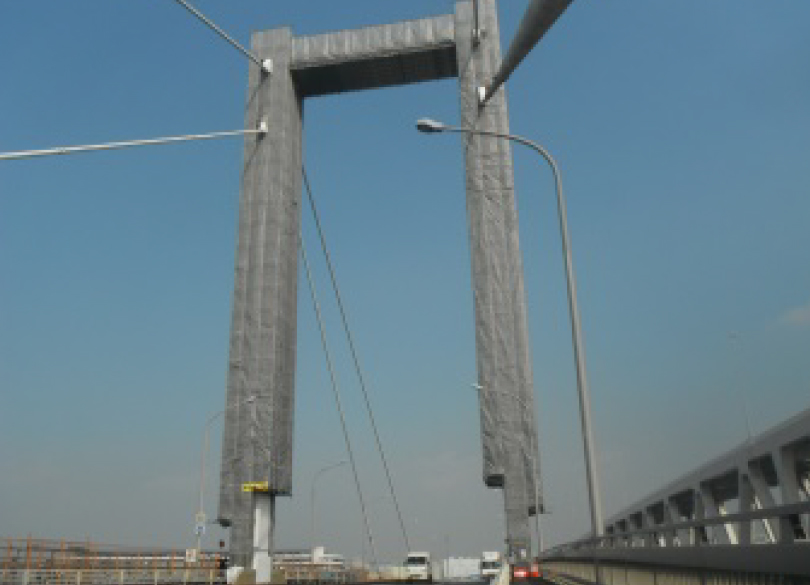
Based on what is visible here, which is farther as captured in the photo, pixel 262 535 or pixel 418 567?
pixel 418 567

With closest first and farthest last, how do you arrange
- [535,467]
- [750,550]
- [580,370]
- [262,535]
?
[750,550]
[580,370]
[262,535]
[535,467]

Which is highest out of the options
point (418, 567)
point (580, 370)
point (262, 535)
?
point (580, 370)

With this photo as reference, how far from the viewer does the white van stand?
50.3 meters

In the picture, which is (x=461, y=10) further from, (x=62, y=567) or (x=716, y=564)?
(x=716, y=564)

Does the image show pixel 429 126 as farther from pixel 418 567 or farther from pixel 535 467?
pixel 418 567

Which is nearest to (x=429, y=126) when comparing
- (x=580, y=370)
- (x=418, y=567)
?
(x=580, y=370)

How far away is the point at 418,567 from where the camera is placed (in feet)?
167

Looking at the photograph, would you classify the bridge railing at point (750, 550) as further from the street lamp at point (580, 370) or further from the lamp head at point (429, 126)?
the lamp head at point (429, 126)

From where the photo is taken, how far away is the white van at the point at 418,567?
165ft

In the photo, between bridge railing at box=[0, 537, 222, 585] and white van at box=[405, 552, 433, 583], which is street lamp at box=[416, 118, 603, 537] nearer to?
bridge railing at box=[0, 537, 222, 585]

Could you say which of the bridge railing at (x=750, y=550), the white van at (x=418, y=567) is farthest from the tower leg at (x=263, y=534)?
the bridge railing at (x=750, y=550)

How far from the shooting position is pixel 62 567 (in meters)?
33.4

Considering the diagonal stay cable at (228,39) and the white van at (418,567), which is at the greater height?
the diagonal stay cable at (228,39)

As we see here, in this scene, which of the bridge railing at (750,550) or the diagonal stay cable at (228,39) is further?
the diagonal stay cable at (228,39)
